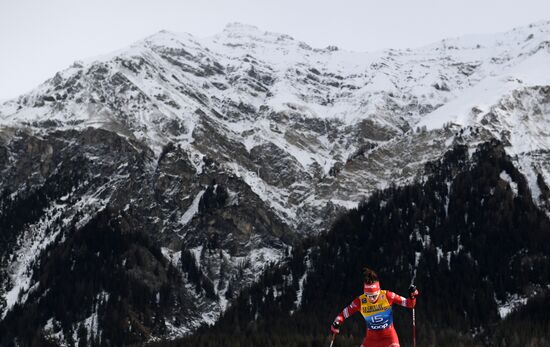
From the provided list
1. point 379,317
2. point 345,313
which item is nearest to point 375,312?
point 379,317

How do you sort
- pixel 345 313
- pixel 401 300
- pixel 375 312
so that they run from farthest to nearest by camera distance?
pixel 375 312 → pixel 345 313 → pixel 401 300

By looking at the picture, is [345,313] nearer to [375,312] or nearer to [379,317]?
[375,312]

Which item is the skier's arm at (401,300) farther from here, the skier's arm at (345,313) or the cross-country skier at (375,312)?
the skier's arm at (345,313)

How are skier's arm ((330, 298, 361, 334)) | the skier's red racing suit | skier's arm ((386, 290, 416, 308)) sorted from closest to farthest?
skier's arm ((386, 290, 416, 308)) < skier's arm ((330, 298, 361, 334)) < the skier's red racing suit

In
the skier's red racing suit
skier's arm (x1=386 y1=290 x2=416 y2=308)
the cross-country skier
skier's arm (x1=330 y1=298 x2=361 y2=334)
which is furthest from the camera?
the skier's red racing suit

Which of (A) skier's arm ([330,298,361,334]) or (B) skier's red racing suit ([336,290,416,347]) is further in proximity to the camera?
(B) skier's red racing suit ([336,290,416,347])

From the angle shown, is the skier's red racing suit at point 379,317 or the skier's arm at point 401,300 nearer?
the skier's arm at point 401,300

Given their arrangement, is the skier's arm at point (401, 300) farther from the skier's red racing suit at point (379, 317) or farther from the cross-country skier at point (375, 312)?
the skier's red racing suit at point (379, 317)

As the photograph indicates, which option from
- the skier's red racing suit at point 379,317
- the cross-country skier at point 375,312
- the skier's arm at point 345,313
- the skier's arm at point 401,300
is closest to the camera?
the skier's arm at point 401,300

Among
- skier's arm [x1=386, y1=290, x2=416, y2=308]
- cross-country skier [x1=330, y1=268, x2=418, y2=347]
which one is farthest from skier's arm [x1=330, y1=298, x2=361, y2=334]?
skier's arm [x1=386, y1=290, x2=416, y2=308]

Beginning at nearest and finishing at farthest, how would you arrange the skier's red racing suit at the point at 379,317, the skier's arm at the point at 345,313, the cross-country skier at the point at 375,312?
1. the skier's arm at the point at 345,313
2. the cross-country skier at the point at 375,312
3. the skier's red racing suit at the point at 379,317

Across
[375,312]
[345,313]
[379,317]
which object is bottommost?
[379,317]

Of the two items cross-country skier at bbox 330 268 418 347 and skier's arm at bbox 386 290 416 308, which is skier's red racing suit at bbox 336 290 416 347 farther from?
skier's arm at bbox 386 290 416 308

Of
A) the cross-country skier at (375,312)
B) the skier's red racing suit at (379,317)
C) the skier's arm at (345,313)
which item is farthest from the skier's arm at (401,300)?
the skier's arm at (345,313)
